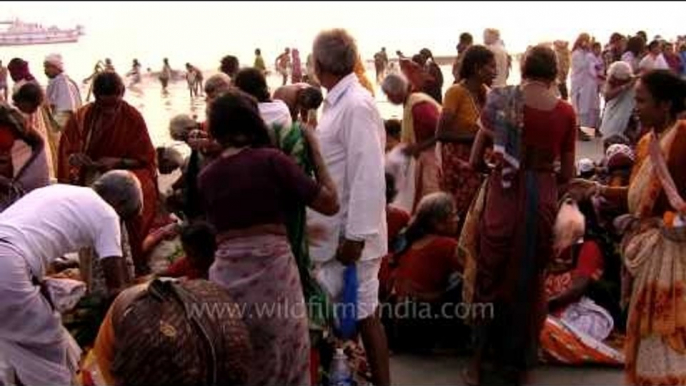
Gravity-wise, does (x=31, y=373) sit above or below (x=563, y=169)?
below

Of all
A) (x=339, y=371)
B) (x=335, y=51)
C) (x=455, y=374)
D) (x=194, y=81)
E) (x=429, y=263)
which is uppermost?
(x=335, y=51)

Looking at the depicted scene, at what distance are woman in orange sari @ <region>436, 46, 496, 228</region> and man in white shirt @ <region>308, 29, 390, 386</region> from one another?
1234 millimetres

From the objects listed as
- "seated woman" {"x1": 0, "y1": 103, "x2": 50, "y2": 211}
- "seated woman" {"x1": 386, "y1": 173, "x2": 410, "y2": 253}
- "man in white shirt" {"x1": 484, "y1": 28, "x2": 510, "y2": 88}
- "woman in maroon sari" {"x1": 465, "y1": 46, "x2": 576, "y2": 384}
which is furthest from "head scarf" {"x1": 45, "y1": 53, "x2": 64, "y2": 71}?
"woman in maroon sari" {"x1": 465, "y1": 46, "x2": 576, "y2": 384}

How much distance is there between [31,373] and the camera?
3.52m

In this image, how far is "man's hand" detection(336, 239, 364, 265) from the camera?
376 cm

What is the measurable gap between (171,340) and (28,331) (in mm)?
1079

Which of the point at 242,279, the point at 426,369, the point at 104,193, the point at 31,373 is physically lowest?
the point at 426,369

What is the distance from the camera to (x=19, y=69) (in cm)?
895

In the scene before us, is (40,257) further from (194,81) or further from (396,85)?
(194,81)

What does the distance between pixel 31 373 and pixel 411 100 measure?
339 centimetres

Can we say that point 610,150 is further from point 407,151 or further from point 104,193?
point 104,193

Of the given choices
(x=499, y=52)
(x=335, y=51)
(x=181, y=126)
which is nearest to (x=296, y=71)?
(x=499, y=52)

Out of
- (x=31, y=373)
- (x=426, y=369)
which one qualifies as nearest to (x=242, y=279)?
(x=31, y=373)

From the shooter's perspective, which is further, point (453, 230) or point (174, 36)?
point (174, 36)
